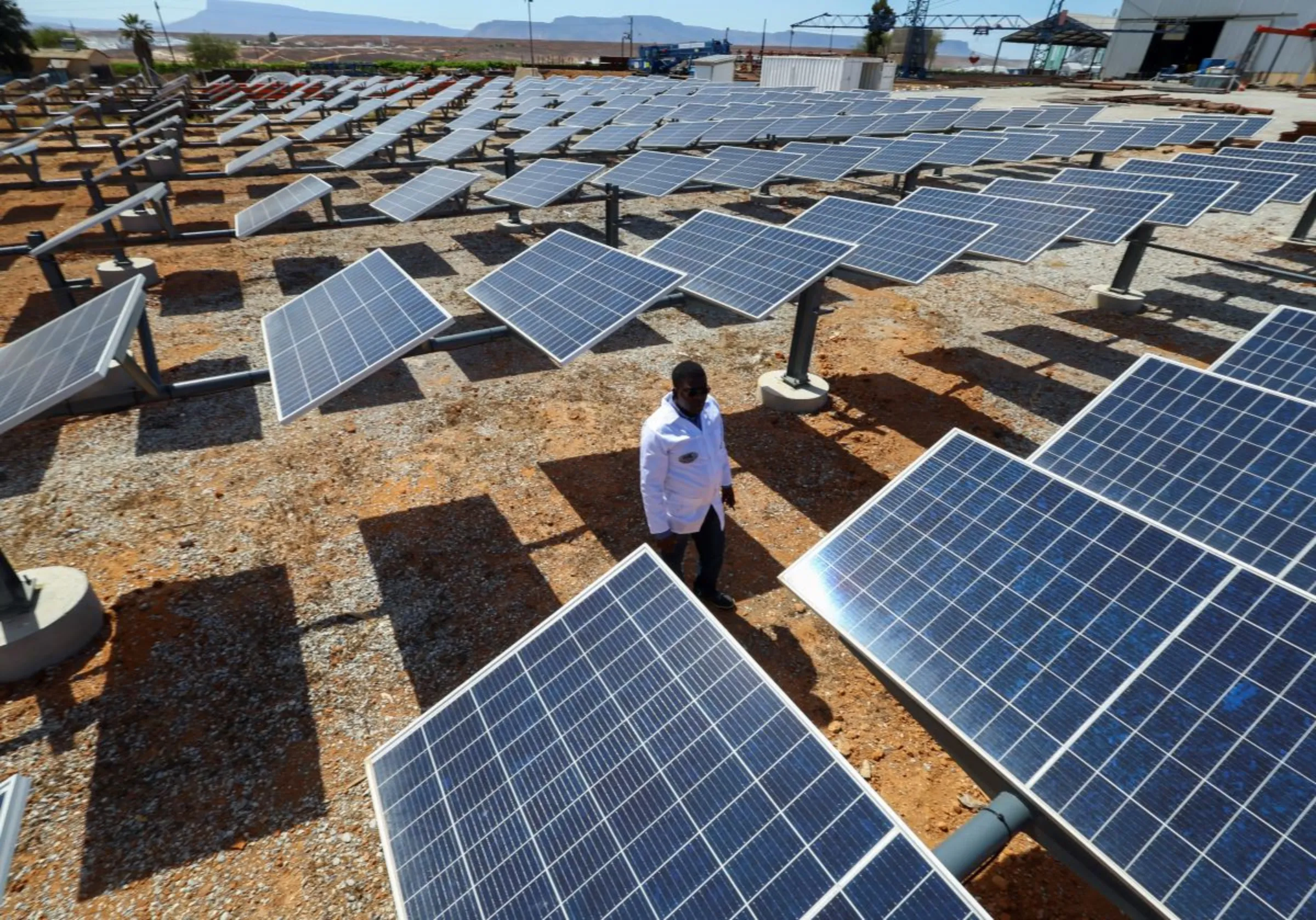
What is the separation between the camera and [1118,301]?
15.1 m

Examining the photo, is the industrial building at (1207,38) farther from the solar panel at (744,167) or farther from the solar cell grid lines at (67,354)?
the solar cell grid lines at (67,354)

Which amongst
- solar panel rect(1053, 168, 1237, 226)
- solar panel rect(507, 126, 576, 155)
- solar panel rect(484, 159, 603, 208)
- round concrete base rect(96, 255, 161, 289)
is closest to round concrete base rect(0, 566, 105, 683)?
round concrete base rect(96, 255, 161, 289)

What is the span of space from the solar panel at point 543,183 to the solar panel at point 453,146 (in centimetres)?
568

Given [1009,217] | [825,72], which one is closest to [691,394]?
[1009,217]

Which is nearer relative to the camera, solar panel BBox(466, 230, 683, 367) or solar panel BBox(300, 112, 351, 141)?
solar panel BBox(466, 230, 683, 367)

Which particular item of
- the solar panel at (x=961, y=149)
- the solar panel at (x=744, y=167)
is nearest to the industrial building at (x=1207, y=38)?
the solar panel at (x=961, y=149)

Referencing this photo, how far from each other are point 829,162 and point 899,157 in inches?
109

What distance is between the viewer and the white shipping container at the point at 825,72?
54188 mm

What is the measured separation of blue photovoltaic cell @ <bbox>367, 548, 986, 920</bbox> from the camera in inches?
115

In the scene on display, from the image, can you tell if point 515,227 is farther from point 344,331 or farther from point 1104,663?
point 1104,663

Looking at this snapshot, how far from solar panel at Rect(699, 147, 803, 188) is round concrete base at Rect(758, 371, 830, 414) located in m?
11.1

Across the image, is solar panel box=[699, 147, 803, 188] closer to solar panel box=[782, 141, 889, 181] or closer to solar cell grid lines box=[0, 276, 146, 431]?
solar panel box=[782, 141, 889, 181]

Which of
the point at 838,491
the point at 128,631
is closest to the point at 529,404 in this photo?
Result: the point at 838,491

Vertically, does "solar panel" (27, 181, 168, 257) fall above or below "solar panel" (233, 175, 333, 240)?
above
